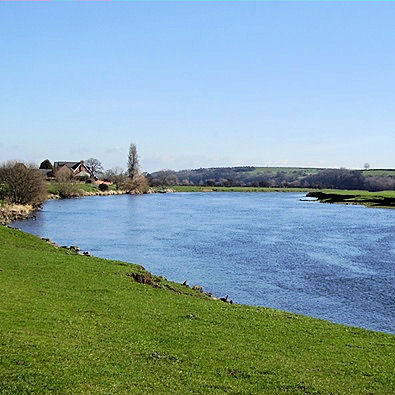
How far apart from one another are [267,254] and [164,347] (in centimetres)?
3092

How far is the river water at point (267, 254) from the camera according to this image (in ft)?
98.9

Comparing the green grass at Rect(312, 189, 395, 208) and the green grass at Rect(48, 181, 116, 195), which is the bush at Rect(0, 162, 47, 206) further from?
the green grass at Rect(312, 189, 395, 208)

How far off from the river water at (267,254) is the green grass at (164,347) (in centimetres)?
742

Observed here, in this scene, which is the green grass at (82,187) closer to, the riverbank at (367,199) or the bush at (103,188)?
the bush at (103,188)

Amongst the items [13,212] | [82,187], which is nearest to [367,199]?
[82,187]

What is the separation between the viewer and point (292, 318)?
72.6 feet

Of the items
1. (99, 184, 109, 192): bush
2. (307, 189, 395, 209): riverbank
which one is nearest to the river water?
(307, 189, 395, 209): riverbank

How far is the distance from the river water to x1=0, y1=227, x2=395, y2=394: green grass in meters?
7.42

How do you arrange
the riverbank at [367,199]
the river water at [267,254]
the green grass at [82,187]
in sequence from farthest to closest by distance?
the green grass at [82,187]
the riverbank at [367,199]
the river water at [267,254]

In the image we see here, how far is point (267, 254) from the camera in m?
46.1

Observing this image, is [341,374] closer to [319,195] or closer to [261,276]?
[261,276]

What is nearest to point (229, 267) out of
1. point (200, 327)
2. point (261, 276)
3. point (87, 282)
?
point (261, 276)

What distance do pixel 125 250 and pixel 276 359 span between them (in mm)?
32932

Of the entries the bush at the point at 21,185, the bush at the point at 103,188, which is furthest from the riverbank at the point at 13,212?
the bush at the point at 103,188
